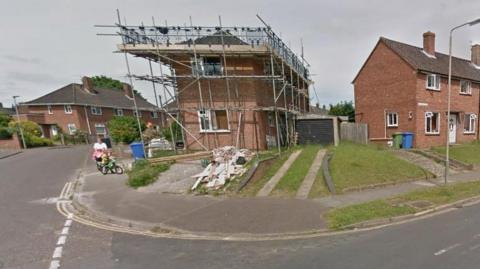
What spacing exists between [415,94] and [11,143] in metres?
38.0

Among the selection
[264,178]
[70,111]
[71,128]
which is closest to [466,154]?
[264,178]

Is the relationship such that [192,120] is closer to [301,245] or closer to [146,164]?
[146,164]

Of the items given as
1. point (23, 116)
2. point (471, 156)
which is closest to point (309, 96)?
point (471, 156)

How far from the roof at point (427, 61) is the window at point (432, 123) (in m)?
3.11

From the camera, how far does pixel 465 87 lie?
71.4ft

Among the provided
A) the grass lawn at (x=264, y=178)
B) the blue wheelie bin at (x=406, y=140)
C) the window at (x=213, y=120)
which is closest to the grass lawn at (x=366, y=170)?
the grass lawn at (x=264, y=178)

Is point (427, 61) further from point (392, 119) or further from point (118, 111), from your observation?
point (118, 111)

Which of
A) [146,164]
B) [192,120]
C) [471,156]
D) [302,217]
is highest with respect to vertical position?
[192,120]

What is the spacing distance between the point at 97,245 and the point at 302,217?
463 cm

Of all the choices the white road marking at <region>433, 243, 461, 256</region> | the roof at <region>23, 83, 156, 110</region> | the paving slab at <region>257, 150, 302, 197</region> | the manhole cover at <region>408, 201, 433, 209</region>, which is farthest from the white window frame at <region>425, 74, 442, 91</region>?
the roof at <region>23, 83, 156, 110</region>

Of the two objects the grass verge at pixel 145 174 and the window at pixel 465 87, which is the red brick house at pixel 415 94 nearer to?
the window at pixel 465 87

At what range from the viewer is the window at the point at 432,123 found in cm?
1909

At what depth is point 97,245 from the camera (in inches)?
213

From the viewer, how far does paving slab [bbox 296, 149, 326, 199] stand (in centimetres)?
851
